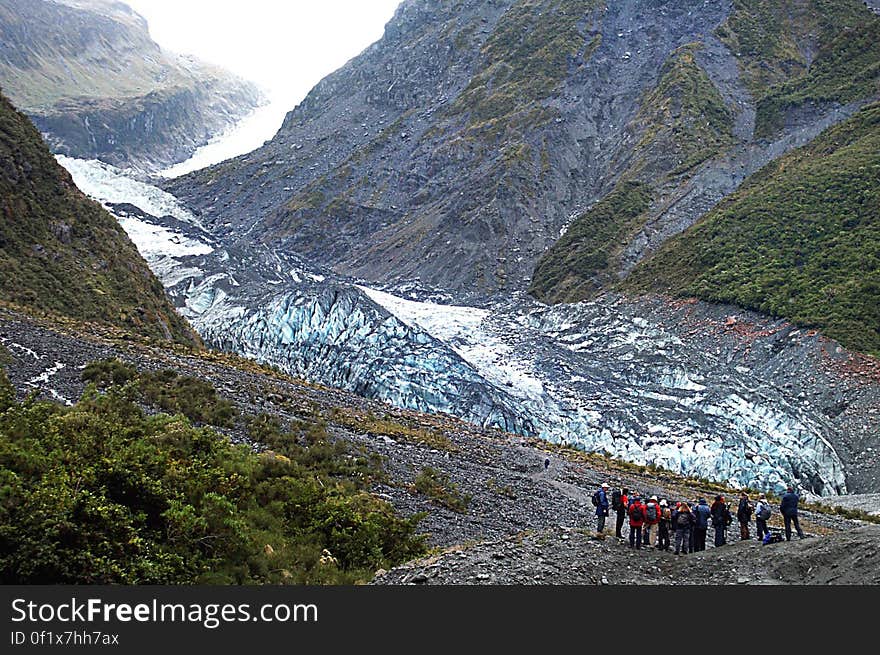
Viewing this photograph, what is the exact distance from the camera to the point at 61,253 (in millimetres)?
28734

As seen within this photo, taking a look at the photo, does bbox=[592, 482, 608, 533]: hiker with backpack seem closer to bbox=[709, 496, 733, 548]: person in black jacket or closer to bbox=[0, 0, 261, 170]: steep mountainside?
bbox=[709, 496, 733, 548]: person in black jacket

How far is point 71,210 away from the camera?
31.3 meters

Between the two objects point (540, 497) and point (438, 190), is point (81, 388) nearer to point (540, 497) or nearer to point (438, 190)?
point (540, 497)

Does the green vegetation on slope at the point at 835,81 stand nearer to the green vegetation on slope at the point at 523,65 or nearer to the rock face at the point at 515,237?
the rock face at the point at 515,237

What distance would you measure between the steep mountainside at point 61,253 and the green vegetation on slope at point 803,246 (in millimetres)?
33113

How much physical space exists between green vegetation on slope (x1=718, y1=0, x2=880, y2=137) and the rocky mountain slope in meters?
53.0

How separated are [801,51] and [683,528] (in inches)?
3467

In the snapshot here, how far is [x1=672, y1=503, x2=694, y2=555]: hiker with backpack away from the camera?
12.2m

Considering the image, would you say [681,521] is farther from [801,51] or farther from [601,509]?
[801,51]

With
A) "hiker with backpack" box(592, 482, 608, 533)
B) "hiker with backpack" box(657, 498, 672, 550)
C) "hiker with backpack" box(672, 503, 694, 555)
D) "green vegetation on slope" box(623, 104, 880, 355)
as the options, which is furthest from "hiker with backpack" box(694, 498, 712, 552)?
"green vegetation on slope" box(623, 104, 880, 355)

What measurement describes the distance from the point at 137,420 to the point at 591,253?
2045 inches

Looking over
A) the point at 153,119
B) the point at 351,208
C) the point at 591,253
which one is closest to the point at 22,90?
the point at 153,119

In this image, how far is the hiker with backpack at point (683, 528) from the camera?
1219 centimetres

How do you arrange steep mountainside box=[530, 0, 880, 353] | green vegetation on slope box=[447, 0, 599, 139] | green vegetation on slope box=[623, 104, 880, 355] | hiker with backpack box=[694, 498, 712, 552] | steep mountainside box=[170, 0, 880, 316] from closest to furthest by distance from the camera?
hiker with backpack box=[694, 498, 712, 552] < green vegetation on slope box=[623, 104, 880, 355] < steep mountainside box=[530, 0, 880, 353] < steep mountainside box=[170, 0, 880, 316] < green vegetation on slope box=[447, 0, 599, 139]
